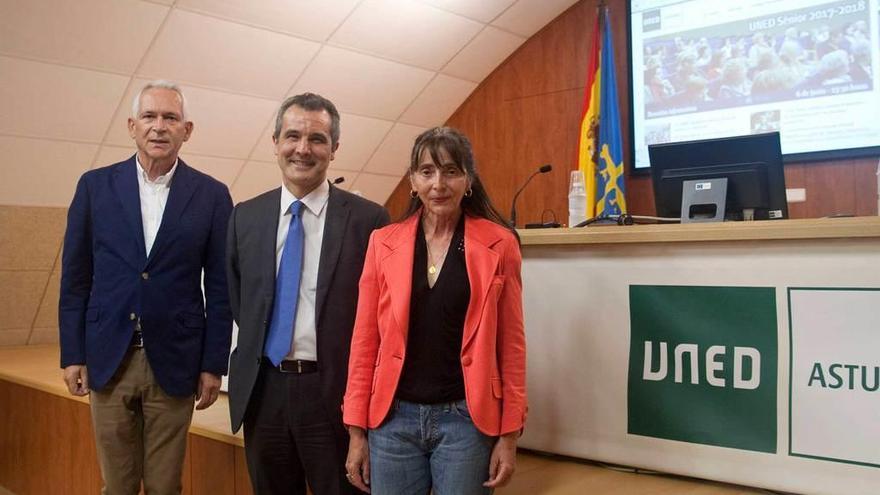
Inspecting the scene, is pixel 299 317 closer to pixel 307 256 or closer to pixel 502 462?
pixel 307 256

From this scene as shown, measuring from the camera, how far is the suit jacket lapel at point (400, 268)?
164 centimetres

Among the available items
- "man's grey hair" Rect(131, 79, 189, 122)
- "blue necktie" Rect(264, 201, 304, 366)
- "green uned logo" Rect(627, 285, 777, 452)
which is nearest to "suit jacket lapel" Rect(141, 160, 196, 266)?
"man's grey hair" Rect(131, 79, 189, 122)

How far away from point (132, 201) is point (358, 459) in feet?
3.53

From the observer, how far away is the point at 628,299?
248 cm

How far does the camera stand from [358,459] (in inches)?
67.1

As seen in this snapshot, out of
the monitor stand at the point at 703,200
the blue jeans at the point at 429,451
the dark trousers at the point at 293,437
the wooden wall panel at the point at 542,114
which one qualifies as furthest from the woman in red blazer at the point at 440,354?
the wooden wall panel at the point at 542,114

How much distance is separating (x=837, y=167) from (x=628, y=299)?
304cm

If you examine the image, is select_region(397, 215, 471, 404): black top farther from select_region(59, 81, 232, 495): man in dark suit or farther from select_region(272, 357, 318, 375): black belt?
select_region(59, 81, 232, 495): man in dark suit

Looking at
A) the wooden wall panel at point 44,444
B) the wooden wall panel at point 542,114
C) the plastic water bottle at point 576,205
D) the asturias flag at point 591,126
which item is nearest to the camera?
the wooden wall panel at point 44,444

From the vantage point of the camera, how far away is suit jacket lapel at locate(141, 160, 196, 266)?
220 centimetres

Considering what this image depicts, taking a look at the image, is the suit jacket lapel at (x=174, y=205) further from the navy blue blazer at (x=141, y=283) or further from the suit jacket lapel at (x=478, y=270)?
the suit jacket lapel at (x=478, y=270)

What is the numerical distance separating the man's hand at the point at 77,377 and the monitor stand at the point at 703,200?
2146 millimetres

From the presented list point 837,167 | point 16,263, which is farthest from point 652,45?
point 16,263

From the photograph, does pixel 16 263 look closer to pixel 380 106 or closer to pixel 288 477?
pixel 380 106
